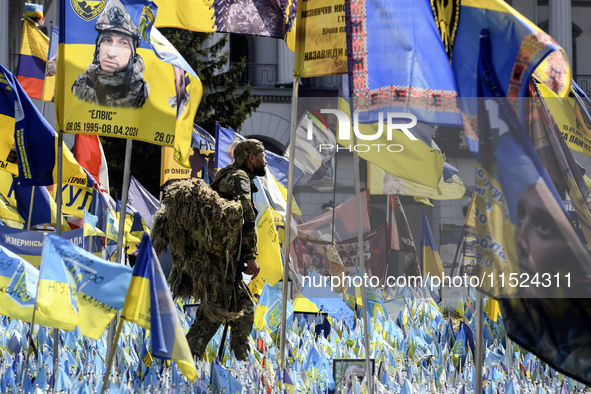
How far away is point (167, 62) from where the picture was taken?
7.05m

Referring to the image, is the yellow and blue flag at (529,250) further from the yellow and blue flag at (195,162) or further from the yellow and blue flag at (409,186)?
the yellow and blue flag at (195,162)

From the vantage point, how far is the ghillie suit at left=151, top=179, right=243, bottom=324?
6.54 meters

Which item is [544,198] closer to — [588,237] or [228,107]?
[588,237]

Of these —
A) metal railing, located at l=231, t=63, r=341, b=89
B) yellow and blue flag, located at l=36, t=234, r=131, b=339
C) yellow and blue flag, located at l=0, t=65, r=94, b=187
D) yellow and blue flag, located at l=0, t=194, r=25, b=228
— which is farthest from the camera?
metal railing, located at l=231, t=63, r=341, b=89

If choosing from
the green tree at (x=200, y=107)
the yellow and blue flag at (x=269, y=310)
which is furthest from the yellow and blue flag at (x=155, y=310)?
the green tree at (x=200, y=107)

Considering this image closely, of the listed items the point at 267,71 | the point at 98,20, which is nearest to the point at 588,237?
the point at 98,20

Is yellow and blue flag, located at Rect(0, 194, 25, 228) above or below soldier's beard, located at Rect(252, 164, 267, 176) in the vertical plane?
above

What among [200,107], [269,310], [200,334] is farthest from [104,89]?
[200,107]

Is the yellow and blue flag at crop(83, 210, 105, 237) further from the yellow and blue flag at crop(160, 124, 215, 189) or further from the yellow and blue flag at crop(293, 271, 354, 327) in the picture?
the yellow and blue flag at crop(160, 124, 215, 189)

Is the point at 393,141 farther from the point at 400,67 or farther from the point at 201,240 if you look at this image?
the point at 400,67

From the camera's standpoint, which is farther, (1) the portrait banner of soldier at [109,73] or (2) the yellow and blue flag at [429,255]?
(2) the yellow and blue flag at [429,255]

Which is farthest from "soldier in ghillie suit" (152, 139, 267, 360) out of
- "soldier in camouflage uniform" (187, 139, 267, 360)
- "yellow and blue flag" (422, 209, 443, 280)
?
"yellow and blue flag" (422, 209, 443, 280)

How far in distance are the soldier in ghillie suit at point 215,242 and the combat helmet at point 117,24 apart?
992 mm

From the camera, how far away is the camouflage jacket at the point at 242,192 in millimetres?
6699
